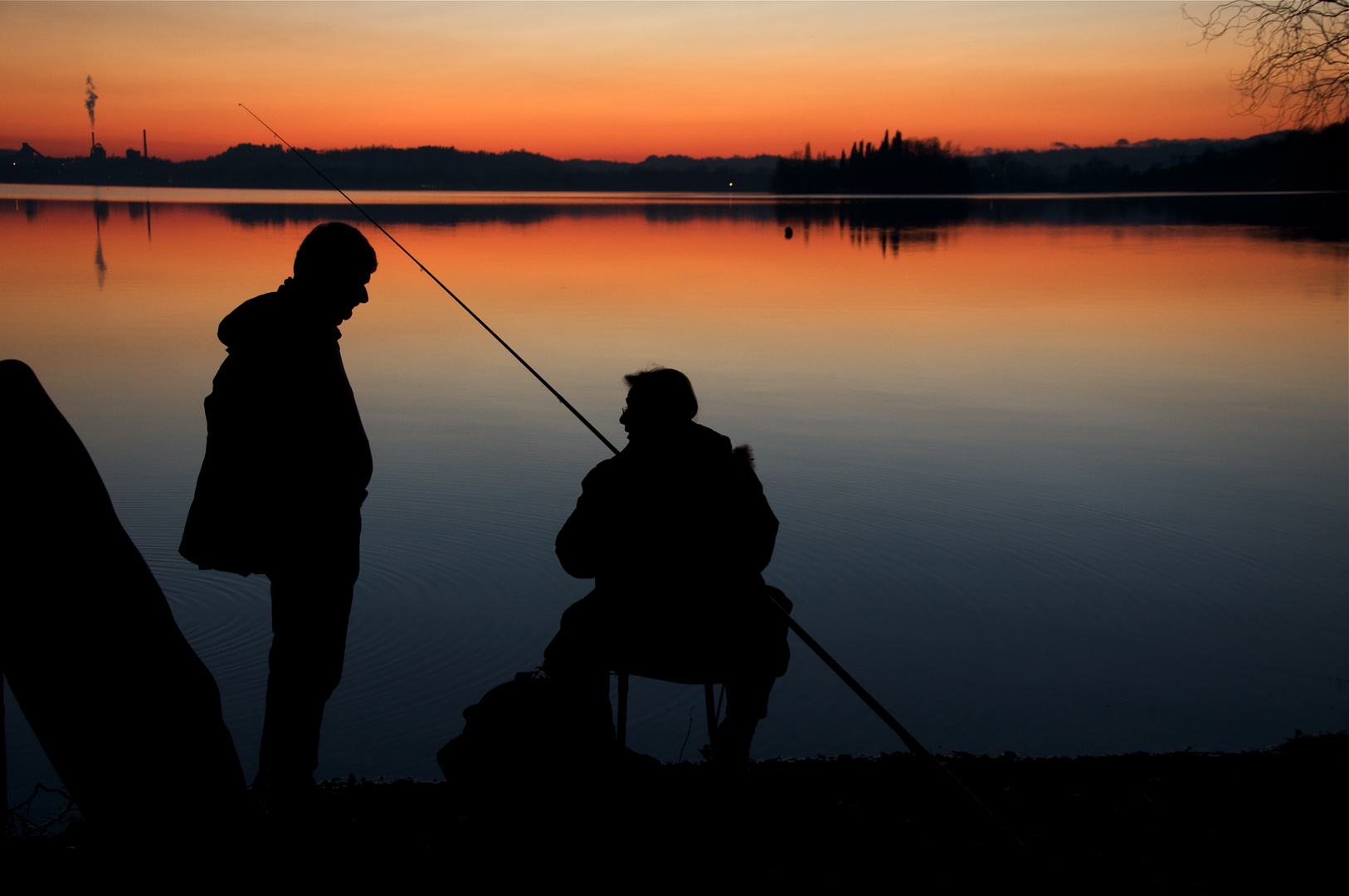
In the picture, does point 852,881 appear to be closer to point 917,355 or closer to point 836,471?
point 836,471

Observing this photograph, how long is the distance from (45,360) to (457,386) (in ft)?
16.6

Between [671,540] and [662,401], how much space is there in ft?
1.23

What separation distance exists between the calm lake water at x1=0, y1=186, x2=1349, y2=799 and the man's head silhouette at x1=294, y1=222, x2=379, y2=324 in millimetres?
1778

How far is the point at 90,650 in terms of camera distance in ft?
5.31

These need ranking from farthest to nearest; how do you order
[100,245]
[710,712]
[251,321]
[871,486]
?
1. [100,245]
2. [871,486]
3. [710,712]
4. [251,321]

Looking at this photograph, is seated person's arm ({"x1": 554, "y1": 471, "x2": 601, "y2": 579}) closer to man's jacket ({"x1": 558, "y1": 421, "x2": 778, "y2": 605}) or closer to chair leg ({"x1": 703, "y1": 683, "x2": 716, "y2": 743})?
man's jacket ({"x1": 558, "y1": 421, "x2": 778, "y2": 605})

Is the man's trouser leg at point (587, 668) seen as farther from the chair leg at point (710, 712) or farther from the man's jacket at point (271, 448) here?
the man's jacket at point (271, 448)

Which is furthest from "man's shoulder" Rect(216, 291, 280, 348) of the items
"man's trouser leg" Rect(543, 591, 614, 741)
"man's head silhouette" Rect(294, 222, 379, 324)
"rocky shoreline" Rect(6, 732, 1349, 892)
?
"rocky shoreline" Rect(6, 732, 1349, 892)

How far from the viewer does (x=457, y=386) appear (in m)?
10.9

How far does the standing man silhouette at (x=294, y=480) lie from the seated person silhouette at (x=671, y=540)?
26.6 inches

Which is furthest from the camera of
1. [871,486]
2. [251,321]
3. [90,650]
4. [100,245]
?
[100,245]

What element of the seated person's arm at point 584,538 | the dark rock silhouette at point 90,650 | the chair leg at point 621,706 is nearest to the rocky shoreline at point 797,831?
the chair leg at point 621,706

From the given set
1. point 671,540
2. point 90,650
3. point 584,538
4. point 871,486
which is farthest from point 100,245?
point 90,650

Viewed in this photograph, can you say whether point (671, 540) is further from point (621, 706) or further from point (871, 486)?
point (871, 486)
